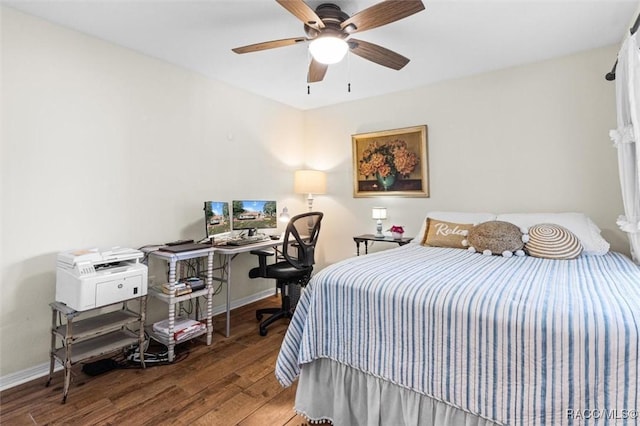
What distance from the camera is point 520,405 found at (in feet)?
3.54

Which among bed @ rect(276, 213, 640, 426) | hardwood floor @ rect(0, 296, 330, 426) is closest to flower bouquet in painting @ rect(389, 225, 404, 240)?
bed @ rect(276, 213, 640, 426)

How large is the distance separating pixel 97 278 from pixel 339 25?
7.16 feet

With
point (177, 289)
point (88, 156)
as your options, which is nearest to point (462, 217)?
point (177, 289)

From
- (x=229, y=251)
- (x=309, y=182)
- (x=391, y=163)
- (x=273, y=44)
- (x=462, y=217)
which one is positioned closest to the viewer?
(x=273, y=44)

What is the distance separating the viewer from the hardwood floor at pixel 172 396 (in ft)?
5.42

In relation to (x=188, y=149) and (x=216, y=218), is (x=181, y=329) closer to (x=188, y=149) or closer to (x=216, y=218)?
(x=216, y=218)

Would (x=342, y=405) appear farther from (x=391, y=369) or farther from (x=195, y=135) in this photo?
(x=195, y=135)

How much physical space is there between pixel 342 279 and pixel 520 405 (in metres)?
0.86

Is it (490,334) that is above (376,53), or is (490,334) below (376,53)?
below

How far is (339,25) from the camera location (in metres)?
1.88

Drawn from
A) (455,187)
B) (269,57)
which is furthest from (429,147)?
(269,57)

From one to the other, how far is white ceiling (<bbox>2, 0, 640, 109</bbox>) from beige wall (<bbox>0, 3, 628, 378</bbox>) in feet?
0.61

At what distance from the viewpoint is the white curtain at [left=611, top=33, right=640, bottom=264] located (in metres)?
1.75

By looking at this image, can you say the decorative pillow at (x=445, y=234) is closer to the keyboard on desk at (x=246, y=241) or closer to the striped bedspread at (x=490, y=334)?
the striped bedspread at (x=490, y=334)
